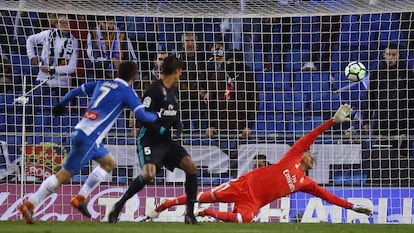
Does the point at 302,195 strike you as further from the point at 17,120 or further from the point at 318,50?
the point at 17,120

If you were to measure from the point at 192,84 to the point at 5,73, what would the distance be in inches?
135

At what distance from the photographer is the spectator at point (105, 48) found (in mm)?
18445

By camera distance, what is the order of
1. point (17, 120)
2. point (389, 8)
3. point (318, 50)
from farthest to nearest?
point (318, 50)
point (17, 120)
point (389, 8)

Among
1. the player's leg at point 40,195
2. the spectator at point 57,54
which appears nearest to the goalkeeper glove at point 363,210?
the player's leg at point 40,195

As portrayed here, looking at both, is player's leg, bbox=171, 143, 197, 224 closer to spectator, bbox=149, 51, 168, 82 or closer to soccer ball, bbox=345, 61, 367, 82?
soccer ball, bbox=345, 61, 367, 82

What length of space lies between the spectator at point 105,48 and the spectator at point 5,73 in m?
1.52

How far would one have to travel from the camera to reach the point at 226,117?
18219 mm

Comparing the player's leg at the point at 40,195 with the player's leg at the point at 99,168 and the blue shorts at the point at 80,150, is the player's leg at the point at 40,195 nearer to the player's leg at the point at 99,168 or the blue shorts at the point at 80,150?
the blue shorts at the point at 80,150

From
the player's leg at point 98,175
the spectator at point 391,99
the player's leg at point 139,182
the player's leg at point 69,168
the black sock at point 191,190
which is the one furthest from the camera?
the spectator at point 391,99

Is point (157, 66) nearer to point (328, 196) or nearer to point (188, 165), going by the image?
point (328, 196)

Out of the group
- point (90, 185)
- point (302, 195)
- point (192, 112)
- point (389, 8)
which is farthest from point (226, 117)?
point (90, 185)

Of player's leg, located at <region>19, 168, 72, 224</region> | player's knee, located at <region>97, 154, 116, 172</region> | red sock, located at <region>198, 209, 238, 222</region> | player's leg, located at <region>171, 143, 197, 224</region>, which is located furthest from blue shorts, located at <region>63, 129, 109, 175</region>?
red sock, located at <region>198, 209, 238, 222</region>

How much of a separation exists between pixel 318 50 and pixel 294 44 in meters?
0.50

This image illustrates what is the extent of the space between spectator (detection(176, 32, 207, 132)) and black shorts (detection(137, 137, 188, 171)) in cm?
488
